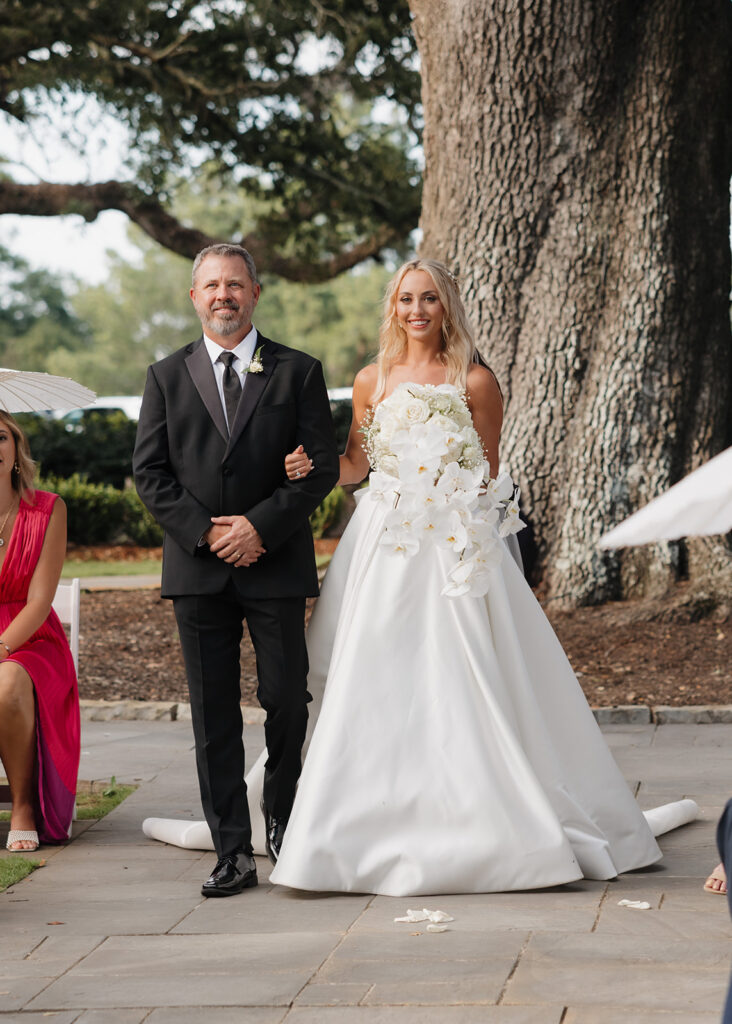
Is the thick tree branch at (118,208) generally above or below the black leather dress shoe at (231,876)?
above

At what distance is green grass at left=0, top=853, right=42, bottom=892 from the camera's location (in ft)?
16.6

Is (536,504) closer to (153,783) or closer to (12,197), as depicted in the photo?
(153,783)

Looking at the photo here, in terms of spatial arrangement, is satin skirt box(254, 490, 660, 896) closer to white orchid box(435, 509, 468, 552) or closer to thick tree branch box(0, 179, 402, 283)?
white orchid box(435, 509, 468, 552)

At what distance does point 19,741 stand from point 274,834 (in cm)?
120

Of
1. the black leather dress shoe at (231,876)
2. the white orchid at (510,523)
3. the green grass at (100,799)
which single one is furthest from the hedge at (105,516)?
the black leather dress shoe at (231,876)

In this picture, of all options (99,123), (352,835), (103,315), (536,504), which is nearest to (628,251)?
(536,504)

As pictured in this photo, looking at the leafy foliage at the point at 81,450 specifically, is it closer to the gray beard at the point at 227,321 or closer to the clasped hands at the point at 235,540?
the gray beard at the point at 227,321

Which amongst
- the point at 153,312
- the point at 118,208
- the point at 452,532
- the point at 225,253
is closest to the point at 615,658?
the point at 452,532

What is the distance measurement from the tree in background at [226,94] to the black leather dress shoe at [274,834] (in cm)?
1177

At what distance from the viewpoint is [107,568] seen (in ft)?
53.5

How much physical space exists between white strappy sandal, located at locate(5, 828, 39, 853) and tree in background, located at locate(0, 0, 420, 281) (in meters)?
11.5

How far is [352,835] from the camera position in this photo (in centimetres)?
470

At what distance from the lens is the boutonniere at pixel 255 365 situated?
4.94m

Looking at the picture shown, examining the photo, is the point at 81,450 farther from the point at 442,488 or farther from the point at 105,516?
the point at 442,488
